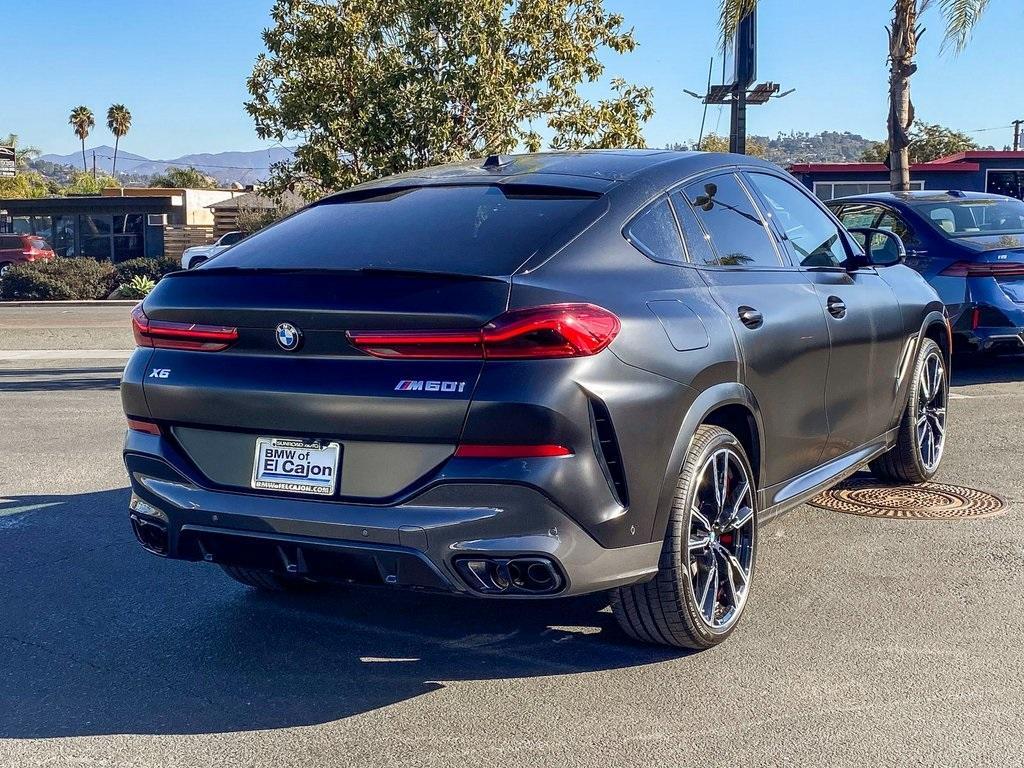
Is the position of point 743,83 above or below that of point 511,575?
above

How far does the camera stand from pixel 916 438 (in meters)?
6.39

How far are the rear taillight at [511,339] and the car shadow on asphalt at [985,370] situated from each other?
26.5 ft

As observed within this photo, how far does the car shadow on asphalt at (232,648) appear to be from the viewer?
378cm

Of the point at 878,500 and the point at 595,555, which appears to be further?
the point at 878,500

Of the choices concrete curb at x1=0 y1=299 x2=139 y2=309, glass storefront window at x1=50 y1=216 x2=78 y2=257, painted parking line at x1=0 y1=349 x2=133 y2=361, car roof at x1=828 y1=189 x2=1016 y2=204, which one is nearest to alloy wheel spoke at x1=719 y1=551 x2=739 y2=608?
car roof at x1=828 y1=189 x2=1016 y2=204

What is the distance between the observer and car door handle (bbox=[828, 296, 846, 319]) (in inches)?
203

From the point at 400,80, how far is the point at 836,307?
309 inches

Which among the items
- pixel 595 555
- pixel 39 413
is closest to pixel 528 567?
pixel 595 555

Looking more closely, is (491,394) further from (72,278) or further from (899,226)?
(72,278)

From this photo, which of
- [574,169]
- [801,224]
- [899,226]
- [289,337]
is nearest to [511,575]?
[289,337]

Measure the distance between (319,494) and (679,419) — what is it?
3.93 ft

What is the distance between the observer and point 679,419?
12.8ft

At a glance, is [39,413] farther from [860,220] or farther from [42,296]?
[42,296]

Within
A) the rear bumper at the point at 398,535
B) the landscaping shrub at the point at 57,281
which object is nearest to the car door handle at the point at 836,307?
the rear bumper at the point at 398,535
